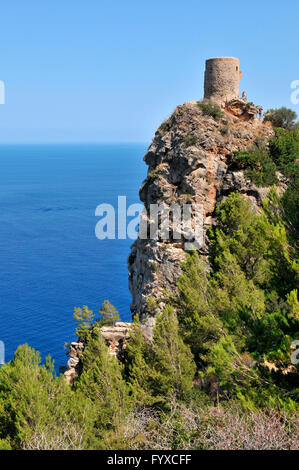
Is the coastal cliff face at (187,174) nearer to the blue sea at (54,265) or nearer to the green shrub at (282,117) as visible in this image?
the green shrub at (282,117)

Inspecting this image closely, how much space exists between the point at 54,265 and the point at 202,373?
5251cm

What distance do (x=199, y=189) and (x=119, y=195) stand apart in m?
88.2

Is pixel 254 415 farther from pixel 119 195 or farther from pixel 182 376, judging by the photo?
pixel 119 195

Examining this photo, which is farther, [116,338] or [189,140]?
[189,140]

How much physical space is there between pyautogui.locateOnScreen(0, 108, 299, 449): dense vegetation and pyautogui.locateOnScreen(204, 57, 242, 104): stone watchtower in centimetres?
1346

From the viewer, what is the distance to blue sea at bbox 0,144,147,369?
4822 cm

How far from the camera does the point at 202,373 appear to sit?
1859 cm

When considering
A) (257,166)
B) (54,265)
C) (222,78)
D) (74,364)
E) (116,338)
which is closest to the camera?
(74,364)

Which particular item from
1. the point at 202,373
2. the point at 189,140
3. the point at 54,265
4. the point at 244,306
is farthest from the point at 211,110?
the point at 54,265

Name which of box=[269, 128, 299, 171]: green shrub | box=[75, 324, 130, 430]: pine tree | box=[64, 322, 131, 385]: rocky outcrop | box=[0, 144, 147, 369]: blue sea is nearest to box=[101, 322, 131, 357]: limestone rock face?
A: box=[64, 322, 131, 385]: rocky outcrop

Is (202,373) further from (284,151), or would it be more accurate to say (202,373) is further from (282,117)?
(282,117)

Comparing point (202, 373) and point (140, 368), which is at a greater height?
point (140, 368)
